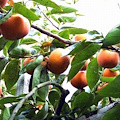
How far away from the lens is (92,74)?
71 cm

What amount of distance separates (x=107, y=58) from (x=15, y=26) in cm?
22

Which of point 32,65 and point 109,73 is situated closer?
point 32,65

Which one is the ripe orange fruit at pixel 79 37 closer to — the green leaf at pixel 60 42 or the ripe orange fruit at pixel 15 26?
the green leaf at pixel 60 42

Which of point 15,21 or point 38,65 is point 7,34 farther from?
point 38,65

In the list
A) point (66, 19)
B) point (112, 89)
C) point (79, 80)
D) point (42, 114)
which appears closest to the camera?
point (112, 89)

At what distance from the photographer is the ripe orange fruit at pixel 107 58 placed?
67 centimetres

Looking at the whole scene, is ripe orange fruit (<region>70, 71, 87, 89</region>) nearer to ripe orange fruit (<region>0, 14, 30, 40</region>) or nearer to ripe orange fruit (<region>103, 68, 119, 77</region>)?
ripe orange fruit (<region>103, 68, 119, 77</region>)

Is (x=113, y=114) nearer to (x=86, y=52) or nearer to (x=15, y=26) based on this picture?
(x=86, y=52)

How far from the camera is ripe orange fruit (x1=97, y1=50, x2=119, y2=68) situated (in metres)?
0.67

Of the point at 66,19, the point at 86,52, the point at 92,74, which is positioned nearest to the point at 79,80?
the point at 92,74

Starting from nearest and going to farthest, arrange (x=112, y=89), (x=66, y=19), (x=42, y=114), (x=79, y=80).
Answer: (x=112, y=89) → (x=42, y=114) → (x=79, y=80) → (x=66, y=19)

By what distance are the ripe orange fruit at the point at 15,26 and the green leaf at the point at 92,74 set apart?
0.19m

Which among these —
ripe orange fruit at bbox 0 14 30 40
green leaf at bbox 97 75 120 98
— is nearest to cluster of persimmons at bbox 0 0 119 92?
ripe orange fruit at bbox 0 14 30 40

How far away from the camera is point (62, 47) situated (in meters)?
0.73
